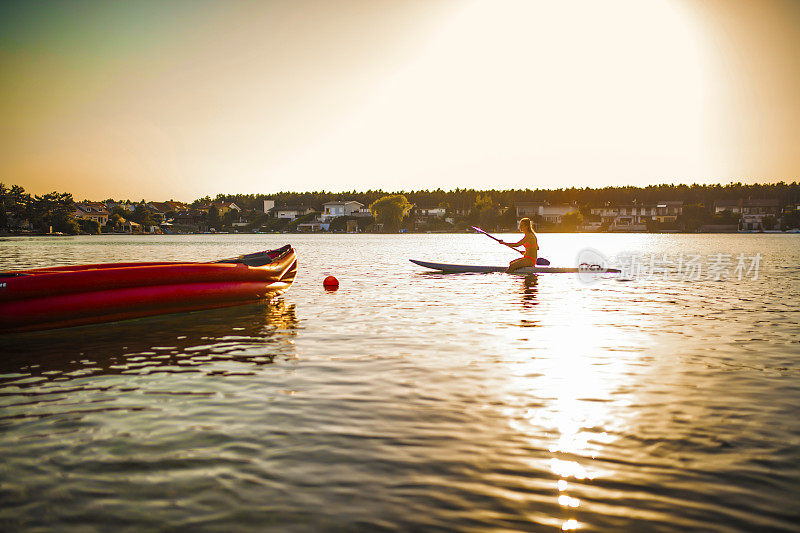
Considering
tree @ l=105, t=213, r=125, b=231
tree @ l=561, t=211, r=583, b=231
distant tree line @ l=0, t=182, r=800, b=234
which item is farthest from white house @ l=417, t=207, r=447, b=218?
tree @ l=105, t=213, r=125, b=231

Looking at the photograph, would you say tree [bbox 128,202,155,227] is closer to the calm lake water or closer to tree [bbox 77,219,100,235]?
tree [bbox 77,219,100,235]

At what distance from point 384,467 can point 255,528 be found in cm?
124

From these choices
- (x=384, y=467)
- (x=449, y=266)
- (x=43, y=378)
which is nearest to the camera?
(x=384, y=467)

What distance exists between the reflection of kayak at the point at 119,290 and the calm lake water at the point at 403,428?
1.83 ft

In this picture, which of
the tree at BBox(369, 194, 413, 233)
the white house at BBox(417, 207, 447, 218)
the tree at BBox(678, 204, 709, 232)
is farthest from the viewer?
the white house at BBox(417, 207, 447, 218)

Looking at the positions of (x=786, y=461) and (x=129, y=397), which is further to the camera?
(x=129, y=397)

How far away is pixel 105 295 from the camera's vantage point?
39.2 feet

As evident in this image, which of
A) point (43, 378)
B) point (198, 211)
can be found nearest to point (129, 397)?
point (43, 378)

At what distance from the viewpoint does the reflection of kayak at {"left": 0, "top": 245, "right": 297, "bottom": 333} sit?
10977 mm

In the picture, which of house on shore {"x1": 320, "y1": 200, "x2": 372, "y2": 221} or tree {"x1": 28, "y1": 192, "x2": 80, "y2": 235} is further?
house on shore {"x1": 320, "y1": 200, "x2": 372, "y2": 221}

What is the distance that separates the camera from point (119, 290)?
39.9 ft

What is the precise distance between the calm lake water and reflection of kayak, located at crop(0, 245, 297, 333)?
0.56m

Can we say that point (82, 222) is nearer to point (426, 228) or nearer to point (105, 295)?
point (426, 228)

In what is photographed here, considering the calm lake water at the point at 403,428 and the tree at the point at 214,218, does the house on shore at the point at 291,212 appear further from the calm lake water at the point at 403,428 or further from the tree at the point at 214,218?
the calm lake water at the point at 403,428
